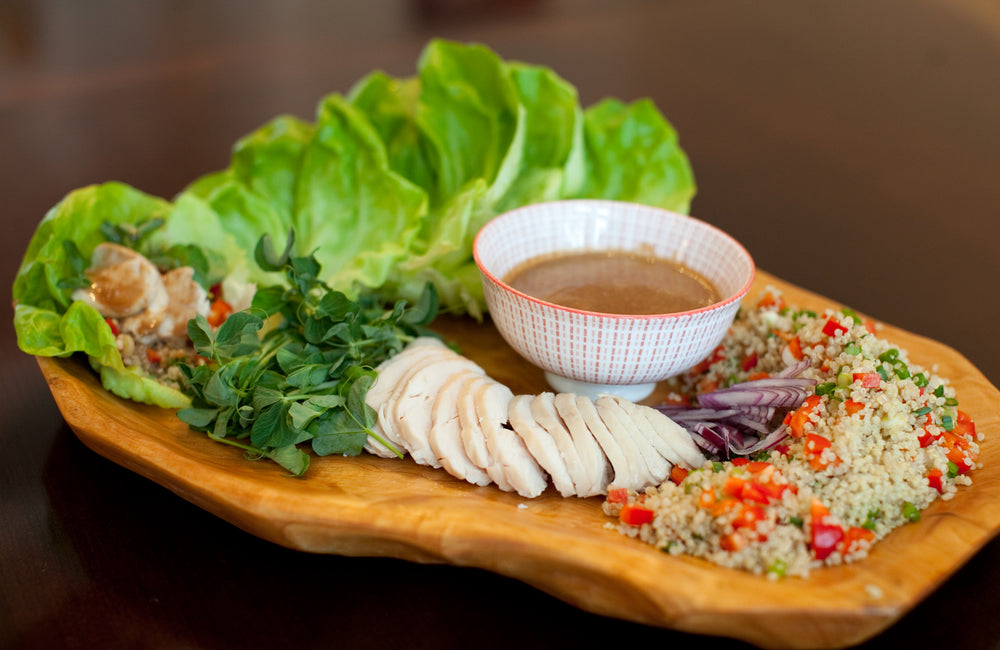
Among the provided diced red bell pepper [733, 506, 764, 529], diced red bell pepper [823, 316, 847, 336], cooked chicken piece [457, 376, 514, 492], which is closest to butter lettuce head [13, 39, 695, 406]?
cooked chicken piece [457, 376, 514, 492]

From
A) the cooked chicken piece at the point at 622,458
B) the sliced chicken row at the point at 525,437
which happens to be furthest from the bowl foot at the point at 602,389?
the cooked chicken piece at the point at 622,458

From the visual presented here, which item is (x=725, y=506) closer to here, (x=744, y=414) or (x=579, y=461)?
(x=579, y=461)

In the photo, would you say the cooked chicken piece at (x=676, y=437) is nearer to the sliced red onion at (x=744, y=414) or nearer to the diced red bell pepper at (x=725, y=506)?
the sliced red onion at (x=744, y=414)

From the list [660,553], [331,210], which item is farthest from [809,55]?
[660,553]

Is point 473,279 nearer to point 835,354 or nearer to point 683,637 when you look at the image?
point 835,354

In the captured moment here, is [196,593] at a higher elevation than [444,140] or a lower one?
lower

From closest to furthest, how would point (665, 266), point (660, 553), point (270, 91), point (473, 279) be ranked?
1. point (660, 553)
2. point (665, 266)
3. point (473, 279)
4. point (270, 91)
